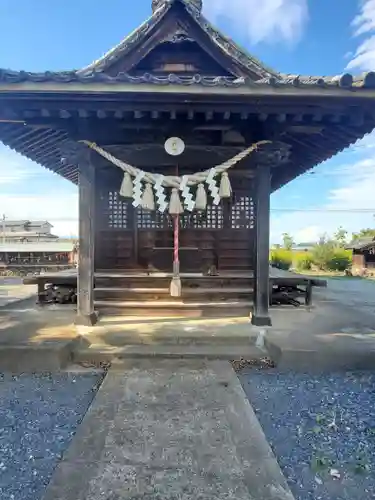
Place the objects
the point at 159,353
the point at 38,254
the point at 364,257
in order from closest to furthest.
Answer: the point at 159,353 < the point at 38,254 < the point at 364,257

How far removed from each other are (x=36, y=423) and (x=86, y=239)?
8.78ft

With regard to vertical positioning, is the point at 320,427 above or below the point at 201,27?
below

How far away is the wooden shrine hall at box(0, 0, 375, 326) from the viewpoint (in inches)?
155

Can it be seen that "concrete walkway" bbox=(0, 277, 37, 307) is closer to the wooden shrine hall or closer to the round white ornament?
the wooden shrine hall

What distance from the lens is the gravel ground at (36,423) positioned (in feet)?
7.21

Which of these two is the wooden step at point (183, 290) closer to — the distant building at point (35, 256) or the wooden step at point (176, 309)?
the wooden step at point (176, 309)

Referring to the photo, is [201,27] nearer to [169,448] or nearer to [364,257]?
[169,448]

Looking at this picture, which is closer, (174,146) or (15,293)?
(174,146)

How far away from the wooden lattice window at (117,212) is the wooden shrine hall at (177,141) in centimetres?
2

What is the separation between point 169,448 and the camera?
2.43 meters

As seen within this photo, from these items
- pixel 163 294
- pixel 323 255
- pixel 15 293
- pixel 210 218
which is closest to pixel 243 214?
pixel 210 218

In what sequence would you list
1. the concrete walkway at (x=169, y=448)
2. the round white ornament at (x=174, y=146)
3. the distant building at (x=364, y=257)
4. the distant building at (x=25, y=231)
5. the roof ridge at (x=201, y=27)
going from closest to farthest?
the concrete walkway at (x=169, y=448) → the round white ornament at (x=174, y=146) → the roof ridge at (x=201, y=27) → the distant building at (x=364, y=257) → the distant building at (x=25, y=231)

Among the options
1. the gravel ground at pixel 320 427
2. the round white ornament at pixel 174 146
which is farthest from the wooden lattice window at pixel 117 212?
the gravel ground at pixel 320 427

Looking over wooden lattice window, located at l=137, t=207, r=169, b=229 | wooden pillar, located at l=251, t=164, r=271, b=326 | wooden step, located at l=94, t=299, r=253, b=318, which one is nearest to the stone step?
wooden pillar, located at l=251, t=164, r=271, b=326
